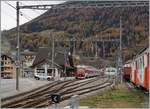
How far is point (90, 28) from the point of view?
54.8 metres

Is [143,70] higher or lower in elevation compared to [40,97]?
higher

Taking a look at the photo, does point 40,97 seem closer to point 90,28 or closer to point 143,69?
point 143,69

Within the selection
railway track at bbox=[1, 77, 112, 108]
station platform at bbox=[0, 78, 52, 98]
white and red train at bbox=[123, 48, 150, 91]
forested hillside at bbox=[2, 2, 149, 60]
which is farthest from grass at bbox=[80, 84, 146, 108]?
Result: forested hillside at bbox=[2, 2, 149, 60]

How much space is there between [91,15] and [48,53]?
1731cm

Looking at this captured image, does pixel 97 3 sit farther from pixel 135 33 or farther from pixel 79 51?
pixel 79 51

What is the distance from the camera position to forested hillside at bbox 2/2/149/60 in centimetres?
4235

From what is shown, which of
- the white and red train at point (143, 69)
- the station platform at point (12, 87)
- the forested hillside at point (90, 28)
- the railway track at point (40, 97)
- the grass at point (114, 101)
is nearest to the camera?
the grass at point (114, 101)

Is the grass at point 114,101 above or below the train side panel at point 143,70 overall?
below

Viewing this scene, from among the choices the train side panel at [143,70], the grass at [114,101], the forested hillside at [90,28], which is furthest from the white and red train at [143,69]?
the forested hillside at [90,28]

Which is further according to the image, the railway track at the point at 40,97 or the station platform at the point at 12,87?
the station platform at the point at 12,87

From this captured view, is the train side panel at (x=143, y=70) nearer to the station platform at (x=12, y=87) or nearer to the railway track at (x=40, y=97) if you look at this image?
the railway track at (x=40, y=97)

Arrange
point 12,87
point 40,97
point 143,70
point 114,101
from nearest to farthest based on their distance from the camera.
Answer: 1. point 114,101
2. point 143,70
3. point 40,97
4. point 12,87

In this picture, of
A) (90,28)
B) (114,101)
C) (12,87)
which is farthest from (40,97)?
(90,28)

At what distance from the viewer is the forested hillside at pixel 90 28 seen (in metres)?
42.4
